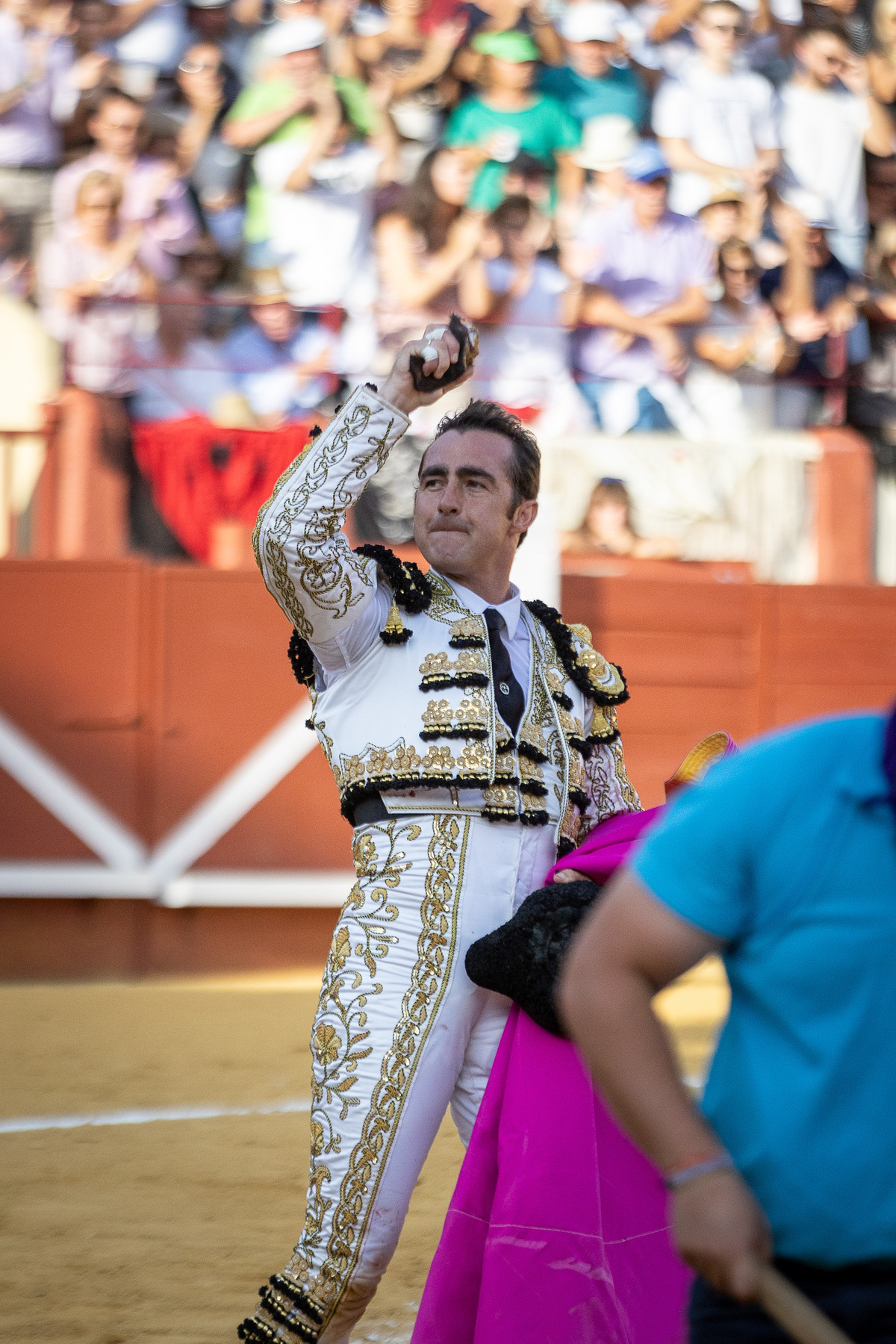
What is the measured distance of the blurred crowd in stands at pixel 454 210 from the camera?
7.89 meters

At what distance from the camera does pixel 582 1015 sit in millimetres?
1135

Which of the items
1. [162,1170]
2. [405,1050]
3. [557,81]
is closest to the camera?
[405,1050]

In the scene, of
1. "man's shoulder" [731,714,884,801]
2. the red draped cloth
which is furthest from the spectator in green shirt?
"man's shoulder" [731,714,884,801]

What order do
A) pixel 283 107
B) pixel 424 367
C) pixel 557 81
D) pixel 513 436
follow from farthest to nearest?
pixel 557 81, pixel 283 107, pixel 513 436, pixel 424 367

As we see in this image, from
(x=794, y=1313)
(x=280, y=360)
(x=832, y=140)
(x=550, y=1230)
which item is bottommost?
(x=550, y=1230)

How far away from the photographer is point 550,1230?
6.94 ft

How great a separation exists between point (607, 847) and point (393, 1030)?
1.42ft

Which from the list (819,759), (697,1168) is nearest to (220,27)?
(819,759)

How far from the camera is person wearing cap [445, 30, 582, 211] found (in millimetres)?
8312

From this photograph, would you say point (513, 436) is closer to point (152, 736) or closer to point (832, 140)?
point (152, 736)

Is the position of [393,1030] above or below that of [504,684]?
below

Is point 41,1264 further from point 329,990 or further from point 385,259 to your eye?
point 385,259

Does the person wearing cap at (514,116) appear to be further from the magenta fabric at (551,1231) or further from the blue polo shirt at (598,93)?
the magenta fabric at (551,1231)

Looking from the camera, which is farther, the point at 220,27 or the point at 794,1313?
the point at 220,27
